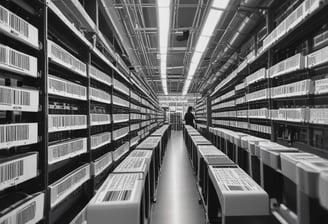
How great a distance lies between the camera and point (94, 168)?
10.0ft

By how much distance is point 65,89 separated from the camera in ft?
7.46

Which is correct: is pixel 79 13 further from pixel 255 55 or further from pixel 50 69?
pixel 255 55

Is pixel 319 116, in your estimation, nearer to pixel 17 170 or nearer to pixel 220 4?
pixel 220 4

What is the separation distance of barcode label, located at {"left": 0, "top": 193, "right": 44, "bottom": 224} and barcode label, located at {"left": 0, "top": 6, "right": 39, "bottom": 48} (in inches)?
39.4

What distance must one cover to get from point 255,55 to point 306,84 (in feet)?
6.37

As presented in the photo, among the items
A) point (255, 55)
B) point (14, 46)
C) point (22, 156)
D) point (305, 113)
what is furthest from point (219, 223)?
point (255, 55)

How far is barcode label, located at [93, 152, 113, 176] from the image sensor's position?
10.2ft

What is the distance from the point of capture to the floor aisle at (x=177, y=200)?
3016 mm

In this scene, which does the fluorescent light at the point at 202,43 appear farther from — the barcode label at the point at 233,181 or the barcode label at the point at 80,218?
the barcode label at the point at 80,218

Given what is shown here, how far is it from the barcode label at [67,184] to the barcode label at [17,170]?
12.6 inches

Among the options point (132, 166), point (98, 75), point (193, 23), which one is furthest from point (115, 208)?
point (193, 23)

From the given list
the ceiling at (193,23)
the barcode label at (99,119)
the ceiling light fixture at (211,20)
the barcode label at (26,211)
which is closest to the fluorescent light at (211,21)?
the ceiling light fixture at (211,20)

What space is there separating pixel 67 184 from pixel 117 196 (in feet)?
2.83

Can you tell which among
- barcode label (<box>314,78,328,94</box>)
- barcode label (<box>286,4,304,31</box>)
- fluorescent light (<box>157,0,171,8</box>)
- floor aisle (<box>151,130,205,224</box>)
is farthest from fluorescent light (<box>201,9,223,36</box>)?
floor aisle (<box>151,130,205,224</box>)
